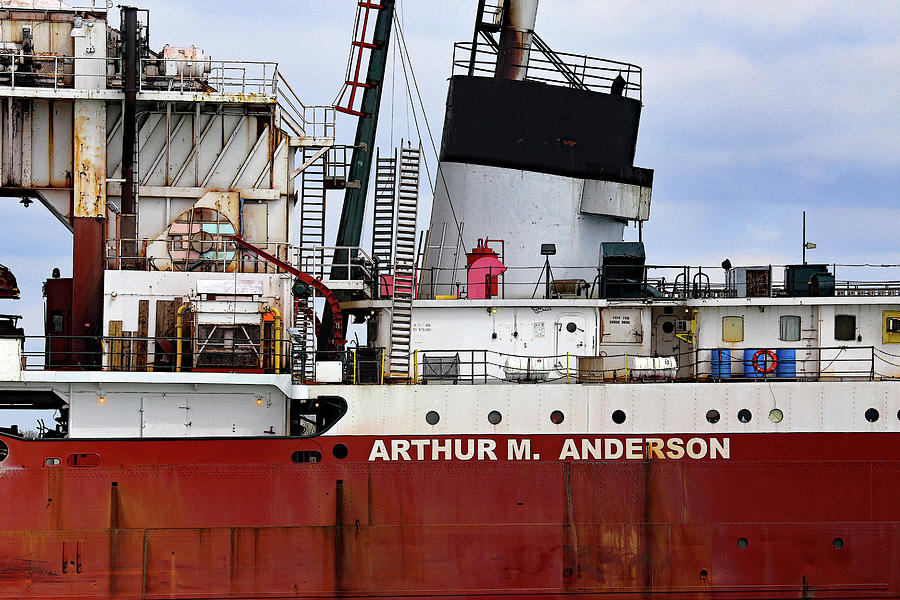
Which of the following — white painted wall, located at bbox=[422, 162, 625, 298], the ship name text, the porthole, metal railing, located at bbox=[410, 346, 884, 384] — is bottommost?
the porthole

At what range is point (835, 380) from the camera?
22453 mm

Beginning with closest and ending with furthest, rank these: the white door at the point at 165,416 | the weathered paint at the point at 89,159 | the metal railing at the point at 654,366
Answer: the white door at the point at 165,416 → the metal railing at the point at 654,366 → the weathered paint at the point at 89,159

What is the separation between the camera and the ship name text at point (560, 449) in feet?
70.5

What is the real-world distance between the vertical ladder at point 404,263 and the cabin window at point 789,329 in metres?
7.56

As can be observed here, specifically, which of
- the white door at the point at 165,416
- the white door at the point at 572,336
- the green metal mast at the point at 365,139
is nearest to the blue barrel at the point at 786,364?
the white door at the point at 572,336

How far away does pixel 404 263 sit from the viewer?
77.4ft

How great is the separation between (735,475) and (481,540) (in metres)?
4.90

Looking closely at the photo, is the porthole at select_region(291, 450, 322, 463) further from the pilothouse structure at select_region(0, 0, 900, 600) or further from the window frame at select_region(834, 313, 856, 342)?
the window frame at select_region(834, 313, 856, 342)

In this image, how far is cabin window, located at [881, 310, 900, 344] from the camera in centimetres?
2336

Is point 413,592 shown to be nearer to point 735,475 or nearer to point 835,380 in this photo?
point 735,475

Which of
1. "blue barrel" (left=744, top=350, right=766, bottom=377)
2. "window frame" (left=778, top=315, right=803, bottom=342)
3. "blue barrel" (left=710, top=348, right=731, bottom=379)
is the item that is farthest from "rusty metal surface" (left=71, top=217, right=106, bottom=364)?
"window frame" (left=778, top=315, right=803, bottom=342)

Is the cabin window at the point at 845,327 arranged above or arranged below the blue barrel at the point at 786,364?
above

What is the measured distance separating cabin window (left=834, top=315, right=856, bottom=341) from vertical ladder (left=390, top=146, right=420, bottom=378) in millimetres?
8642

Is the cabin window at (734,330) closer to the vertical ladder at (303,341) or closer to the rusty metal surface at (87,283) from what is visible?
the vertical ladder at (303,341)
